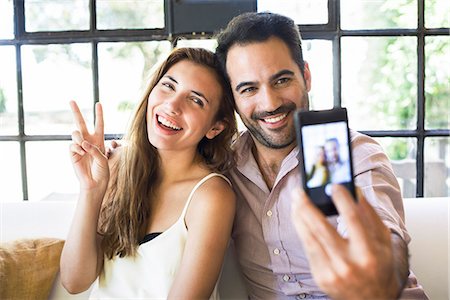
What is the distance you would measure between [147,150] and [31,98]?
0.96 m

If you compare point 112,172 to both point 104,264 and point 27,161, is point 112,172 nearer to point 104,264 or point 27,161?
point 104,264

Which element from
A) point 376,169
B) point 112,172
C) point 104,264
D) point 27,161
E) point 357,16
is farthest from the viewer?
point 27,161

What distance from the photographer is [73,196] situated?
2.35 m

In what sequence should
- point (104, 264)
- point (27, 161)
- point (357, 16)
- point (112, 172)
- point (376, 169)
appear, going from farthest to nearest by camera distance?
1. point (27, 161)
2. point (357, 16)
3. point (112, 172)
4. point (104, 264)
5. point (376, 169)

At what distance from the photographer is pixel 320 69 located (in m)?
2.24

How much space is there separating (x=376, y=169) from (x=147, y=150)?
0.64m

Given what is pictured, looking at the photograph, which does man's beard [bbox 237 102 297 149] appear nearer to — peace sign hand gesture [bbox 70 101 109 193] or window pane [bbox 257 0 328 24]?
peace sign hand gesture [bbox 70 101 109 193]

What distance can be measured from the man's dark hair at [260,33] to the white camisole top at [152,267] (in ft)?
1.19

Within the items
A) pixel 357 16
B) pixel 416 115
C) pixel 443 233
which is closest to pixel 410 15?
pixel 357 16

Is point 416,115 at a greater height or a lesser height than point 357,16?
lesser

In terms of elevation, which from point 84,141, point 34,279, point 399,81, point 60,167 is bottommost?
point 34,279

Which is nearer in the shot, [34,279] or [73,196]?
[34,279]

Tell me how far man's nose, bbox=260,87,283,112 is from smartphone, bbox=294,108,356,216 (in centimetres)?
50

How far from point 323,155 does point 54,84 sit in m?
1.69
